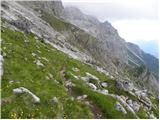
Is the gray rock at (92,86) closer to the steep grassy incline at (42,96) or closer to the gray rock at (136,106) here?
the steep grassy incline at (42,96)

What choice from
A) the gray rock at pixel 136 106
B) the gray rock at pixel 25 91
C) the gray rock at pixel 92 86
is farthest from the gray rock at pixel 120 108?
the gray rock at pixel 25 91

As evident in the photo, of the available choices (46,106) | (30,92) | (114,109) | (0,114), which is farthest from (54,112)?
(114,109)

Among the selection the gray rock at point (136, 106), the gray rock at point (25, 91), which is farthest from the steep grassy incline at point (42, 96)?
the gray rock at point (136, 106)

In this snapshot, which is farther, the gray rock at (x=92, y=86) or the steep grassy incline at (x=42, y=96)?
the gray rock at (x=92, y=86)

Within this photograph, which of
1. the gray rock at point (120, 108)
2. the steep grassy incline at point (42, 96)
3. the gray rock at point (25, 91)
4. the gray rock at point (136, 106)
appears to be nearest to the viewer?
the steep grassy incline at point (42, 96)

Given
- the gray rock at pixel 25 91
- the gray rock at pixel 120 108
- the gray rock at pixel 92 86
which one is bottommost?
the gray rock at pixel 92 86

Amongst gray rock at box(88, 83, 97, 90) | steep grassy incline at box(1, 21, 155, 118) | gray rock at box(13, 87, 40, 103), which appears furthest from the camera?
gray rock at box(88, 83, 97, 90)

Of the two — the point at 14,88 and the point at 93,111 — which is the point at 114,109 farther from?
the point at 14,88

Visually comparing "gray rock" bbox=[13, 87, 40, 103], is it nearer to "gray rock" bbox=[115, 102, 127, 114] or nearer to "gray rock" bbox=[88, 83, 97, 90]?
"gray rock" bbox=[115, 102, 127, 114]

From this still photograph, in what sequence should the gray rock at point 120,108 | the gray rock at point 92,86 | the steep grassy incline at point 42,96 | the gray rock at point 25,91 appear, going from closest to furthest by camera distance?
the steep grassy incline at point 42,96
the gray rock at point 25,91
the gray rock at point 120,108
the gray rock at point 92,86

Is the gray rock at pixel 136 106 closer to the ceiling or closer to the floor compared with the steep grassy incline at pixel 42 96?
closer to the floor

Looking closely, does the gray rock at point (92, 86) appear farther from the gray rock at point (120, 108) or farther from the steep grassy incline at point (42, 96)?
the gray rock at point (120, 108)

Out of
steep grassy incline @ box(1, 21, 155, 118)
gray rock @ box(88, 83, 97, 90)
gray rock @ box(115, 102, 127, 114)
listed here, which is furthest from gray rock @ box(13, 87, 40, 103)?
gray rock @ box(88, 83, 97, 90)

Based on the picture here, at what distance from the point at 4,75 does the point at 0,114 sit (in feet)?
31.2
